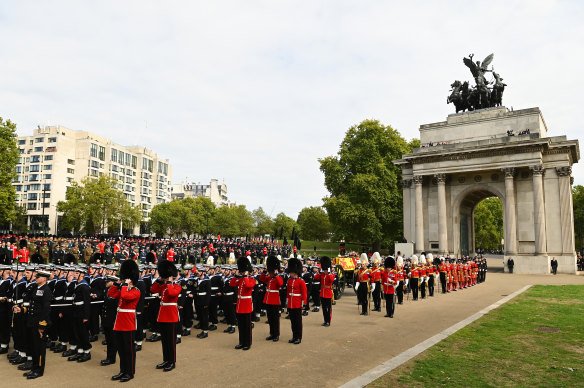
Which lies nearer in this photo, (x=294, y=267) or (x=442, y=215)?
(x=294, y=267)

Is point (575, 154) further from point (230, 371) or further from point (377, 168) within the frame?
point (230, 371)

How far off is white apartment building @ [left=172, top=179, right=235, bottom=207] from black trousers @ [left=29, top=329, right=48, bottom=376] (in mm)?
157398

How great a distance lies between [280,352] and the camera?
10703 millimetres

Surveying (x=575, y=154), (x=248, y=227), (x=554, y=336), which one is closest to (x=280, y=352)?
(x=554, y=336)

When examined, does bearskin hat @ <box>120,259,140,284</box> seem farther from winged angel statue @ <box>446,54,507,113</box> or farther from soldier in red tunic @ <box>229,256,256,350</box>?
winged angel statue @ <box>446,54,507,113</box>

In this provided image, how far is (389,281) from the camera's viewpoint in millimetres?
16547

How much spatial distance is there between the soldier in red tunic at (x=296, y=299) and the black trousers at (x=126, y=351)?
14.8ft

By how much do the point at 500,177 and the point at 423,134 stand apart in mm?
9677

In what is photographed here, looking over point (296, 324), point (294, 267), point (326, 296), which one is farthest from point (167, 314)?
point (326, 296)

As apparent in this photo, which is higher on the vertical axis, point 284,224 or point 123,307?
point 284,224

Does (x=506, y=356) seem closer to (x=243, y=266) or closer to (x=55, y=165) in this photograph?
(x=243, y=266)

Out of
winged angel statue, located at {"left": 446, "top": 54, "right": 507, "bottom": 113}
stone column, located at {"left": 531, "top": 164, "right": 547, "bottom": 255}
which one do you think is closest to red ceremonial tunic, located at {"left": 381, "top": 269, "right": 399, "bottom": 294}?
stone column, located at {"left": 531, "top": 164, "right": 547, "bottom": 255}

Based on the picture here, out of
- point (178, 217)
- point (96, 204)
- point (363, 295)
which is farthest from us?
point (178, 217)

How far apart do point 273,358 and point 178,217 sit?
314ft
